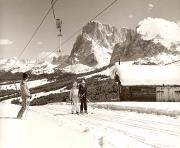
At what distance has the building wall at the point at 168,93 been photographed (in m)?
35.1

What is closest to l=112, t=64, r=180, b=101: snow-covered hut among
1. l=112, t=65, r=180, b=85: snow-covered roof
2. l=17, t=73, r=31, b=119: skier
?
l=112, t=65, r=180, b=85: snow-covered roof

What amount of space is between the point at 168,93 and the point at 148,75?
2.91 metres

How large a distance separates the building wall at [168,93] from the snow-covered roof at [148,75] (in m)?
0.76

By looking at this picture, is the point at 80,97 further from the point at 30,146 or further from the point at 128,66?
the point at 128,66

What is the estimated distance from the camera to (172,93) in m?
35.0

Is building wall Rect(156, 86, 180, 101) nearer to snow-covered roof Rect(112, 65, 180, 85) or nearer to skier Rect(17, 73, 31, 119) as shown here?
snow-covered roof Rect(112, 65, 180, 85)

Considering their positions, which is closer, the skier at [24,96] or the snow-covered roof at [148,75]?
the skier at [24,96]

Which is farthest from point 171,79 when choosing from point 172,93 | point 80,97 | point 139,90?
point 80,97

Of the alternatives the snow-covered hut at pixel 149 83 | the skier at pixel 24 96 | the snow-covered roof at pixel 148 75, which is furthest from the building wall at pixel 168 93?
the skier at pixel 24 96

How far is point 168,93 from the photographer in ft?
116

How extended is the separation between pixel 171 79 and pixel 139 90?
3.70 m

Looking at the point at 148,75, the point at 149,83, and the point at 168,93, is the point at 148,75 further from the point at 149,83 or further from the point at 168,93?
the point at 168,93

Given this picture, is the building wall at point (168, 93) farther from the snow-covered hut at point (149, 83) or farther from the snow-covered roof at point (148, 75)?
the snow-covered roof at point (148, 75)

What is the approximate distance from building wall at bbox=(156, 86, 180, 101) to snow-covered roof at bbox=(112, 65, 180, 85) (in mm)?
763
